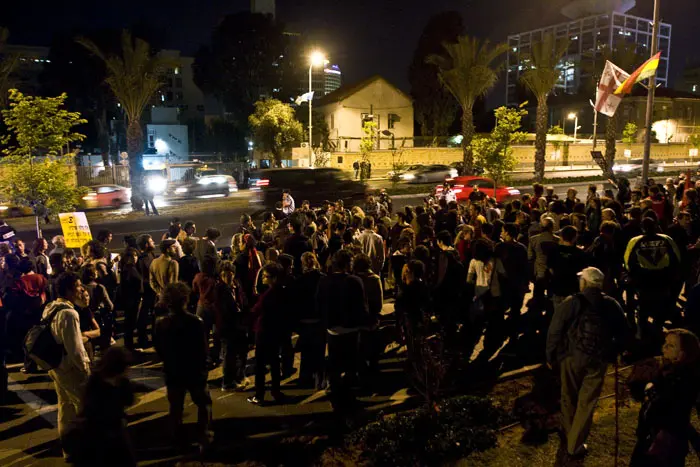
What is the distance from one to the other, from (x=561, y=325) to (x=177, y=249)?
6055 mm

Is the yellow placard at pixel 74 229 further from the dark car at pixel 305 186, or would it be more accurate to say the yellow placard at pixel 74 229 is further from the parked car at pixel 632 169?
the parked car at pixel 632 169

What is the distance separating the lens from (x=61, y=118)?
15734 mm

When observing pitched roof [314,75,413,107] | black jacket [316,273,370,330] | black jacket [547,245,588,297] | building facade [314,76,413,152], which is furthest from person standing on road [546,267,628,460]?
pitched roof [314,75,413,107]

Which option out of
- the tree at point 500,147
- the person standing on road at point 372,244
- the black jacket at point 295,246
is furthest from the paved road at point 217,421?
the tree at point 500,147

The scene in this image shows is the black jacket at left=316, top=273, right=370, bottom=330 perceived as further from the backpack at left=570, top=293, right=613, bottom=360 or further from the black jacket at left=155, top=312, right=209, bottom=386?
the backpack at left=570, top=293, right=613, bottom=360

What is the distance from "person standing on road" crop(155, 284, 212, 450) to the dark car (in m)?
17.2

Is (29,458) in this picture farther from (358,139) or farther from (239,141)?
(239,141)

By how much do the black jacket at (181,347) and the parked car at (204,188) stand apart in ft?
87.7

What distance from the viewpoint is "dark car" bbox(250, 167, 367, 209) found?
22.3 meters

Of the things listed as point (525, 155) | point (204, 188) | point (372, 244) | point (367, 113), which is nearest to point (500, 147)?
point (204, 188)

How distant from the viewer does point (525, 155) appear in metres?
55.8

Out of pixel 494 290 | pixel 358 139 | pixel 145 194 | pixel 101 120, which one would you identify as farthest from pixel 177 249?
pixel 101 120

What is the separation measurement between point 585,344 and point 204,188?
2828cm

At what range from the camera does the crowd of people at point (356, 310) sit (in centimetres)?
472
